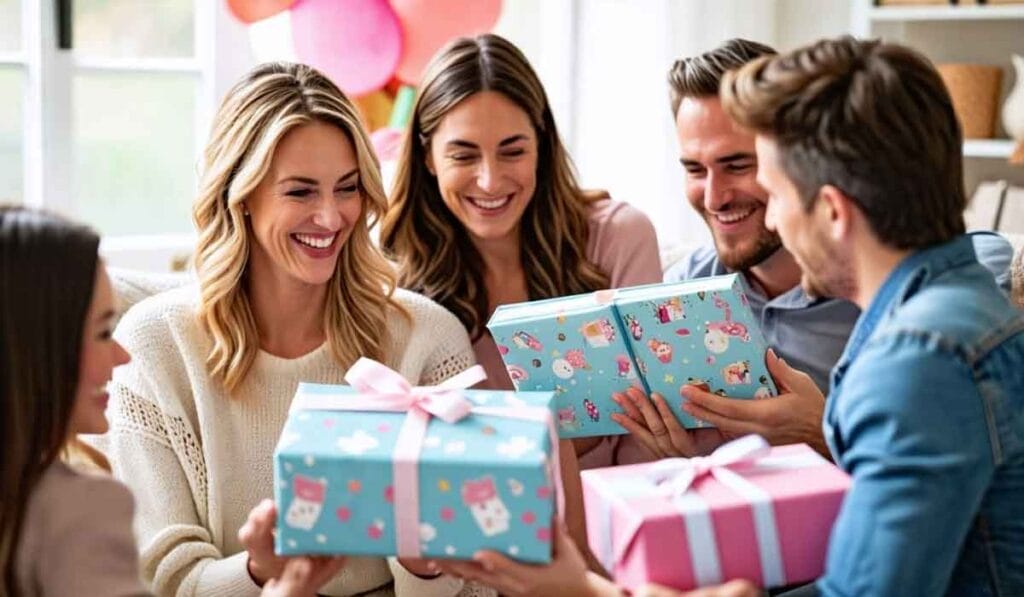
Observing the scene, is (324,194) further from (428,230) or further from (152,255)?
(152,255)

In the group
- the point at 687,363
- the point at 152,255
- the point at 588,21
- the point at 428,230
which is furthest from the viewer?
the point at 588,21

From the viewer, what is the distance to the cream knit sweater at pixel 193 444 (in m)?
2.07

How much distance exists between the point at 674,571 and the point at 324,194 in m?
0.93

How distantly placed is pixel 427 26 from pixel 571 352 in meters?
1.78

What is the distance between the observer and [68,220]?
4.85 feet

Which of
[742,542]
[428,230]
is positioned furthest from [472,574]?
[428,230]

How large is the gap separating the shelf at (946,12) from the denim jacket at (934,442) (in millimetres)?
2493

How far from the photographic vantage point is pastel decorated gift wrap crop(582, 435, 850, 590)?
5.08ft

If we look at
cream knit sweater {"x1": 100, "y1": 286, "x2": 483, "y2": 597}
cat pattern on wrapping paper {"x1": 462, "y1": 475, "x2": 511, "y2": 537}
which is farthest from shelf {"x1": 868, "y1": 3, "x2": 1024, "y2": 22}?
cat pattern on wrapping paper {"x1": 462, "y1": 475, "x2": 511, "y2": 537}

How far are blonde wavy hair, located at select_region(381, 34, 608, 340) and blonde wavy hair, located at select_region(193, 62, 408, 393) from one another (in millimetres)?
260

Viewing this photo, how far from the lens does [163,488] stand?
2072 mm

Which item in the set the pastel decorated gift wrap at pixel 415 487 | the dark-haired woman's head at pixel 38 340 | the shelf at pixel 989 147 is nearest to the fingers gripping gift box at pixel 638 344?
the pastel decorated gift wrap at pixel 415 487

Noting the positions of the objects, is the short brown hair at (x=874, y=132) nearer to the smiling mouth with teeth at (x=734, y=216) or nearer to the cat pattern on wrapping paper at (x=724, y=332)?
the cat pattern on wrapping paper at (x=724, y=332)

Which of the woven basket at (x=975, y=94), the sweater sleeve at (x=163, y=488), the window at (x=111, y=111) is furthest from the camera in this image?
the woven basket at (x=975, y=94)
